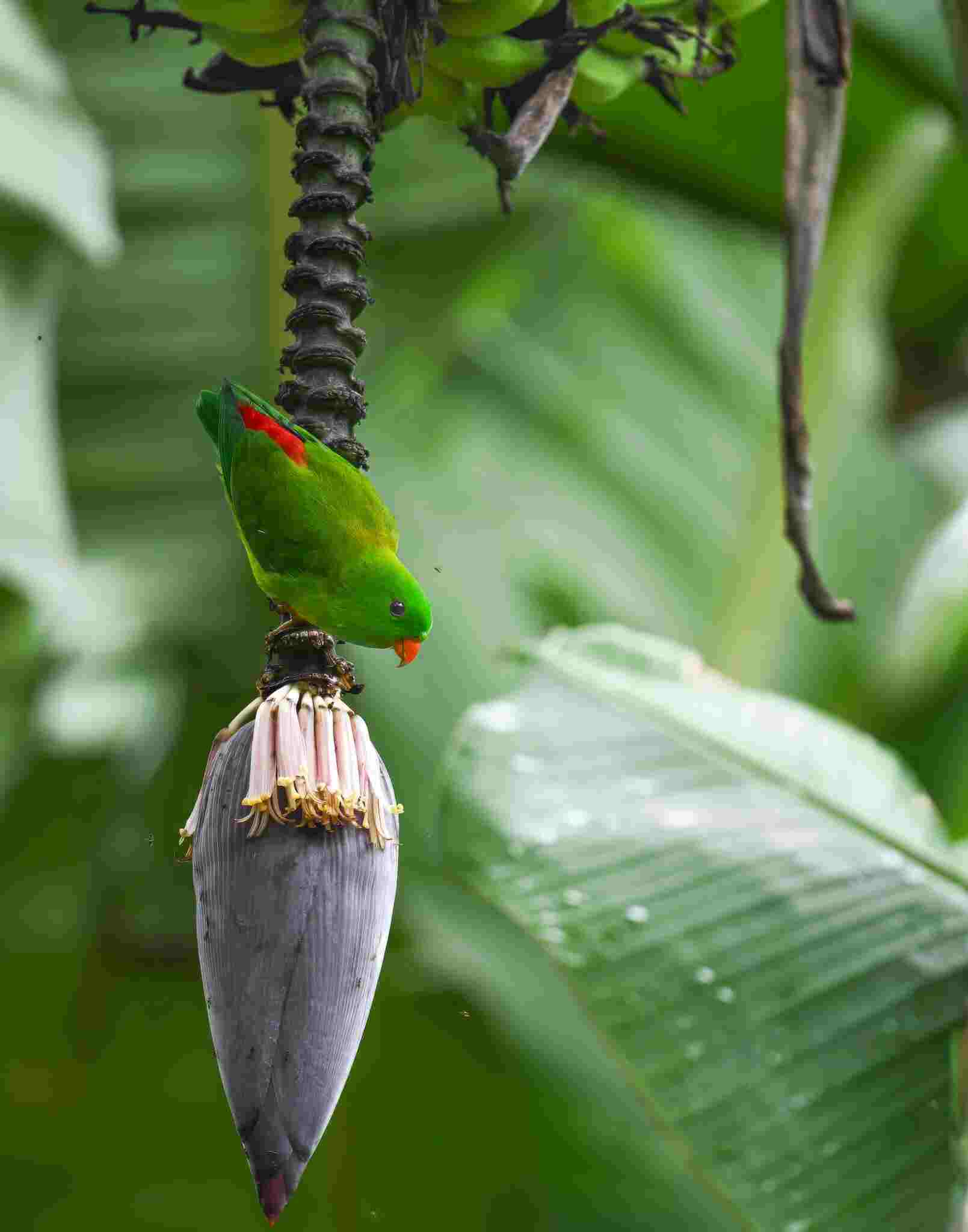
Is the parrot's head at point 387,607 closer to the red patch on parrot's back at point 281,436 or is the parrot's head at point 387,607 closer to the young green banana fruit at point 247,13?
the red patch on parrot's back at point 281,436

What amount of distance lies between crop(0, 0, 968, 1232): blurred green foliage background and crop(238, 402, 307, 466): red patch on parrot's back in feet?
2.89

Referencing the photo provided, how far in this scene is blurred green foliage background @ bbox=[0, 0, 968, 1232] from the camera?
1.23 meters

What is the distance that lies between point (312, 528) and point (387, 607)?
24 millimetres

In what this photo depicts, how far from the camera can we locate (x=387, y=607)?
0.71 ft

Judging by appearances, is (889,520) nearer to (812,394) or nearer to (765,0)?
(812,394)

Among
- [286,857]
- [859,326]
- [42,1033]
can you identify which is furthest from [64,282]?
[286,857]

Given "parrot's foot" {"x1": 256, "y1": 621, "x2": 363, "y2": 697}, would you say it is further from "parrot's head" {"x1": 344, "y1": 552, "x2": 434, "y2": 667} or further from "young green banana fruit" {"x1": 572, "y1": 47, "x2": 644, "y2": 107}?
"young green banana fruit" {"x1": 572, "y1": 47, "x2": 644, "y2": 107}

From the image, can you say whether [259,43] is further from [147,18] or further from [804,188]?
[804,188]

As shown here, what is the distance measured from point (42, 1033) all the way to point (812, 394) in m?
1.18

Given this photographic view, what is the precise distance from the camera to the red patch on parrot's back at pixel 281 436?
0.74 ft

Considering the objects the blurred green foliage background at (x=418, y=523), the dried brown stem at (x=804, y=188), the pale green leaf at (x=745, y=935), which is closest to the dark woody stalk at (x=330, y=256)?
the dried brown stem at (x=804, y=188)

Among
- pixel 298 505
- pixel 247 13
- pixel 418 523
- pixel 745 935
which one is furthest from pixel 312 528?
pixel 418 523

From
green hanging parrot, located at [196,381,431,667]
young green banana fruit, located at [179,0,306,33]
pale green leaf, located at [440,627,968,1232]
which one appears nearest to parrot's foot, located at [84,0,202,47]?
young green banana fruit, located at [179,0,306,33]

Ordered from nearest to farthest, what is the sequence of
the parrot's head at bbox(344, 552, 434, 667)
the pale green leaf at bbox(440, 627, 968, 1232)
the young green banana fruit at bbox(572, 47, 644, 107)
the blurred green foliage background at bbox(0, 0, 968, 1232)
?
the parrot's head at bbox(344, 552, 434, 667), the young green banana fruit at bbox(572, 47, 644, 107), the pale green leaf at bbox(440, 627, 968, 1232), the blurred green foliage background at bbox(0, 0, 968, 1232)
